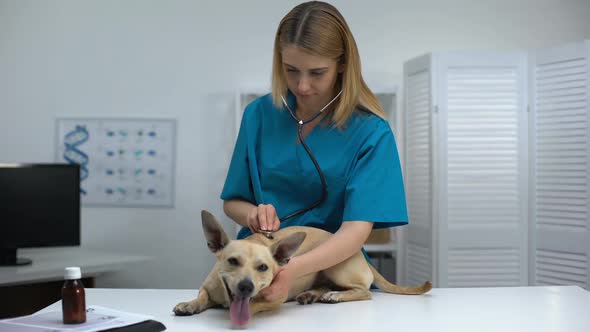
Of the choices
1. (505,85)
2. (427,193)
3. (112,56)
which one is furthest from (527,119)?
(112,56)

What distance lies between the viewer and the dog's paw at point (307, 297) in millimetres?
1485

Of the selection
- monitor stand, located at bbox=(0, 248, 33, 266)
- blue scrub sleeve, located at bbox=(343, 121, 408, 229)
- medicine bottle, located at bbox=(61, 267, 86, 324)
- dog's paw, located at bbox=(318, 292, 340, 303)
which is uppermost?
blue scrub sleeve, located at bbox=(343, 121, 408, 229)

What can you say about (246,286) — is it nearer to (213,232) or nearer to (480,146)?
(213,232)

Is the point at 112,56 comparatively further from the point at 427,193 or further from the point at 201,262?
the point at 427,193

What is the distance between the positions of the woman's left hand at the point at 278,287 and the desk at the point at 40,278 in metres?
2.04

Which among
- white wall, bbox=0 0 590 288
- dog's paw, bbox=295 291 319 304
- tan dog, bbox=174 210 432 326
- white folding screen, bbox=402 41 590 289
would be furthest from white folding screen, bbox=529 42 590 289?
dog's paw, bbox=295 291 319 304

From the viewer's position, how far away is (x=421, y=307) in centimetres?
145

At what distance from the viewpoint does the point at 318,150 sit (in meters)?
1.64

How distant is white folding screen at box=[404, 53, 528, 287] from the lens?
3346 millimetres

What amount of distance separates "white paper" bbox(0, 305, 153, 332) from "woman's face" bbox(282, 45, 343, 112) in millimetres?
637

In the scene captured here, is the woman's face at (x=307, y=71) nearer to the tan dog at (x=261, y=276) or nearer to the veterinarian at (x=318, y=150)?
the veterinarian at (x=318, y=150)

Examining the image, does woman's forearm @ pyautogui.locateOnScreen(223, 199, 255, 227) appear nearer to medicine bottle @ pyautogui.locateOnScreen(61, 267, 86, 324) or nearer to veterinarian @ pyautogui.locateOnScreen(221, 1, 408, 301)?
veterinarian @ pyautogui.locateOnScreen(221, 1, 408, 301)

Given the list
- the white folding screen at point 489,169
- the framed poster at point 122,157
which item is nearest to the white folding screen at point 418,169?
the white folding screen at point 489,169

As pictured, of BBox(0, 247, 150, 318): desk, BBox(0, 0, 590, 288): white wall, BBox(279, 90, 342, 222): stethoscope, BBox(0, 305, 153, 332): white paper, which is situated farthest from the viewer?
BBox(0, 0, 590, 288): white wall
